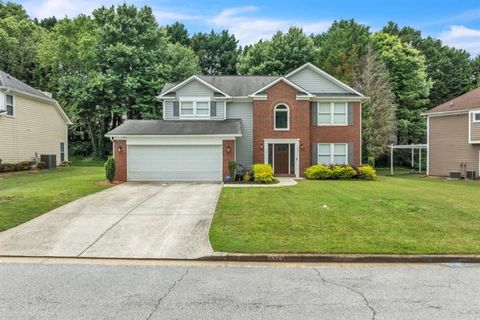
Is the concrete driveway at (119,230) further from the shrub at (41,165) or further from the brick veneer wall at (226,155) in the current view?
the shrub at (41,165)

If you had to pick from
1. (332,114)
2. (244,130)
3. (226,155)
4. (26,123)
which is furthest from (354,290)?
(26,123)

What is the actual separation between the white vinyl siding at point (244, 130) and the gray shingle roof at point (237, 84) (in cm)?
75

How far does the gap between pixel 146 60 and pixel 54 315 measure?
34.9 metres

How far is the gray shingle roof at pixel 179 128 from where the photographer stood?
70.4 ft

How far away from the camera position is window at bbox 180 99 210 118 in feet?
81.0

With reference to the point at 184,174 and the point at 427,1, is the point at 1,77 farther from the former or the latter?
the point at 427,1

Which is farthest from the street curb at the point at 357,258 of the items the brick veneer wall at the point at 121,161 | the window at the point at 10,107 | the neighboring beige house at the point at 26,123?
the window at the point at 10,107

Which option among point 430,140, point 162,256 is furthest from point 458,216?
point 430,140

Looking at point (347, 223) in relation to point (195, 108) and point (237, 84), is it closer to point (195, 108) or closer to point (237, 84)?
point (195, 108)

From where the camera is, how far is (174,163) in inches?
846

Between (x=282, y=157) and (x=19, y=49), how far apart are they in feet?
113

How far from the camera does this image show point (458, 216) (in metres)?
11.1

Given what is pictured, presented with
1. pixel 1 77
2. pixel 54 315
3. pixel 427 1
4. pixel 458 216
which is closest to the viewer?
pixel 54 315

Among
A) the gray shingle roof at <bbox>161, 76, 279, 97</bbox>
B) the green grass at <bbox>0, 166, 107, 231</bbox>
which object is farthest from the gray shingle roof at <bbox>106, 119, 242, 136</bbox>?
the green grass at <bbox>0, 166, 107, 231</bbox>
